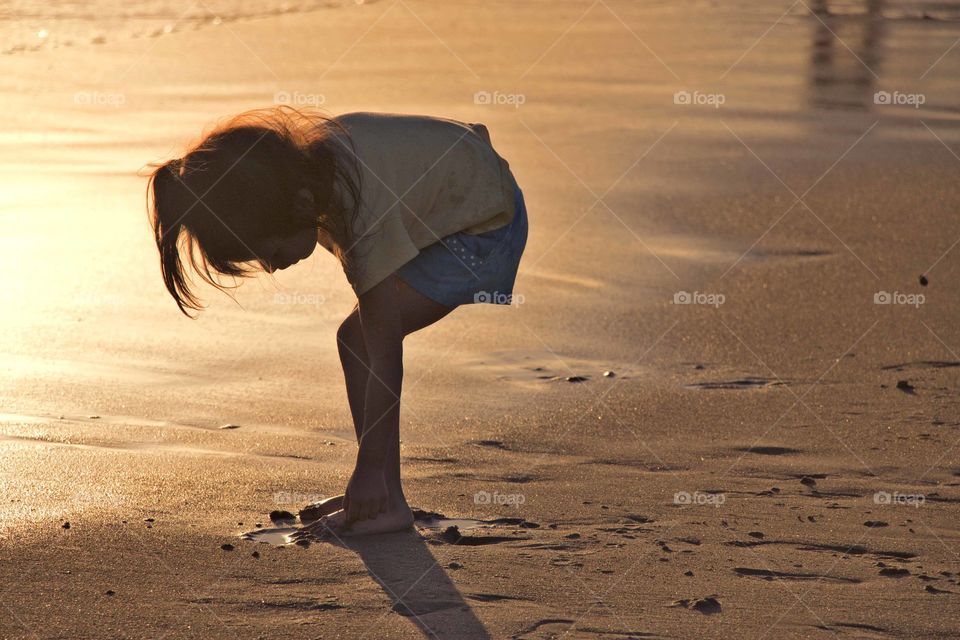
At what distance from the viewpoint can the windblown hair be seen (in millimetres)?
3432

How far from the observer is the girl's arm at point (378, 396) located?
11.8 feet

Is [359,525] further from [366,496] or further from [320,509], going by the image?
[320,509]

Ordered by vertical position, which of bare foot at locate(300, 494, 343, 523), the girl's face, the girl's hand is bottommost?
bare foot at locate(300, 494, 343, 523)

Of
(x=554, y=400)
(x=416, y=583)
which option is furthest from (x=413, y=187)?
(x=554, y=400)

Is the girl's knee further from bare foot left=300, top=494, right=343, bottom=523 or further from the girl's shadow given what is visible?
the girl's shadow

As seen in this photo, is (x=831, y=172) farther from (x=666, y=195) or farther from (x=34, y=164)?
(x=34, y=164)

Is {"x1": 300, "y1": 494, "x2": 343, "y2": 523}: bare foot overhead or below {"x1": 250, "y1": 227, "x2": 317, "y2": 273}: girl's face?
below

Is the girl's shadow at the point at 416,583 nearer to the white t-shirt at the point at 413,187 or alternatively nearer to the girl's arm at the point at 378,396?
the girl's arm at the point at 378,396

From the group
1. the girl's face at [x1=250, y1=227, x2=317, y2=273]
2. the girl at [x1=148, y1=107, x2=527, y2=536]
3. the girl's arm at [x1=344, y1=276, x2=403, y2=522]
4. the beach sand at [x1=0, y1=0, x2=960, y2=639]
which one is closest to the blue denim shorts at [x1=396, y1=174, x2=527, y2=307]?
the girl at [x1=148, y1=107, x2=527, y2=536]

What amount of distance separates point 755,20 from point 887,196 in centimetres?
934

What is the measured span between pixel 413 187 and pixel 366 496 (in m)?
0.84

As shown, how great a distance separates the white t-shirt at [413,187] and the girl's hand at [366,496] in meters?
0.51

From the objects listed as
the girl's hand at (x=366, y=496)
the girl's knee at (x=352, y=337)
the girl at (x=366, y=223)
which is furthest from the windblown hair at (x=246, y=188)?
the girl's hand at (x=366, y=496)

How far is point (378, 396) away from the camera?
3623 mm
